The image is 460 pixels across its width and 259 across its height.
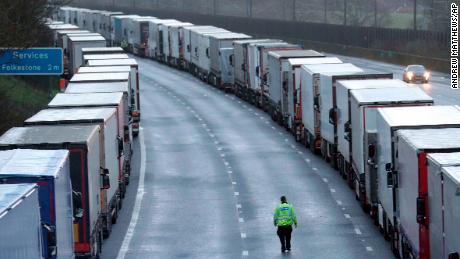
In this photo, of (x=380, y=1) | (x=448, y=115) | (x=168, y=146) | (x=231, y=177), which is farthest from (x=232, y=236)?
(x=380, y=1)

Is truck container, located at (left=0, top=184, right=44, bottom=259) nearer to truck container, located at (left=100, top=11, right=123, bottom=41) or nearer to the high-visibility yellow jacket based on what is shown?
the high-visibility yellow jacket

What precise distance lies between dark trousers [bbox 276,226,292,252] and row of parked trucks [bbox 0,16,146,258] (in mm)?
4598

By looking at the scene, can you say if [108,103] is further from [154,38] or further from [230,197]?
[154,38]

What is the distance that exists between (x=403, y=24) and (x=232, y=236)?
136332mm

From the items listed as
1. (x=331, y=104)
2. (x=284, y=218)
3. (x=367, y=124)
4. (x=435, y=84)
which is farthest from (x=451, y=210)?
(x=435, y=84)

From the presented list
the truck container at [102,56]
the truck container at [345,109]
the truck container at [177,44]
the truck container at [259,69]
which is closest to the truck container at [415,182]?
the truck container at [345,109]

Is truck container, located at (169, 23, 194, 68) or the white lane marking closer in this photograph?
the white lane marking

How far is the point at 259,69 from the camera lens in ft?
235

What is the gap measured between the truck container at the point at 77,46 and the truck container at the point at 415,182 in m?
53.6

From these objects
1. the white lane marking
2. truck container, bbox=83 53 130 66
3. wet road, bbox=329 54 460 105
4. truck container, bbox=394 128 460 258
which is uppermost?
truck container, bbox=83 53 130 66

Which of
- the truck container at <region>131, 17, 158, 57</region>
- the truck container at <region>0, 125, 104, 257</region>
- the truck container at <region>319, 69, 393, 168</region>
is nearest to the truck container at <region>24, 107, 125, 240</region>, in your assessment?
the truck container at <region>0, 125, 104, 257</region>

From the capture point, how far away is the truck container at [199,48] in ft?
293

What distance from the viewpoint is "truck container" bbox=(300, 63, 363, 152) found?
51875 mm

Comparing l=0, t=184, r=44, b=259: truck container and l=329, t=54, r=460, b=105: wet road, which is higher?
l=0, t=184, r=44, b=259: truck container
